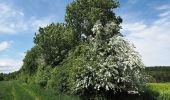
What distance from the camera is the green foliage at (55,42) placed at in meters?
43.8

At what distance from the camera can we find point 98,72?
35406mm

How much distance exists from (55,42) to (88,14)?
10.5 m

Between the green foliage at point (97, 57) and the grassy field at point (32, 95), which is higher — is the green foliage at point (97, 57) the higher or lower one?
the higher one

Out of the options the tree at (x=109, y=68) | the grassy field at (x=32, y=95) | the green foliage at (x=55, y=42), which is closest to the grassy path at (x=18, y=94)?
the grassy field at (x=32, y=95)

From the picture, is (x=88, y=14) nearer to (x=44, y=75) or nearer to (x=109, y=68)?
(x=109, y=68)

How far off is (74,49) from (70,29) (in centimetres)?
227

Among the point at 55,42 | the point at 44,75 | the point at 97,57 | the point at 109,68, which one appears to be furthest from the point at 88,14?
the point at 44,75

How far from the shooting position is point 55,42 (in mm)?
49906

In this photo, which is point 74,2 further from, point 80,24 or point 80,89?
point 80,89

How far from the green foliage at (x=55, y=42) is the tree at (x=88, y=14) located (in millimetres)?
1198

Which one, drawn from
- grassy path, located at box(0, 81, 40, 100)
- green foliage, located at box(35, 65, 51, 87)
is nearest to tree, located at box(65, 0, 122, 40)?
grassy path, located at box(0, 81, 40, 100)

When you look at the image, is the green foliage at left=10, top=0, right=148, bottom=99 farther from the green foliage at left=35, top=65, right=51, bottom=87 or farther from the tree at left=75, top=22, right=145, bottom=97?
the green foliage at left=35, top=65, right=51, bottom=87

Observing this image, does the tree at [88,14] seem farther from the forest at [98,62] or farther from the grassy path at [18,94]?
the grassy path at [18,94]

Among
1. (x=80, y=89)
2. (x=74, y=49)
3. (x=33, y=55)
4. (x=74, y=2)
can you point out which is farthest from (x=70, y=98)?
(x=33, y=55)
